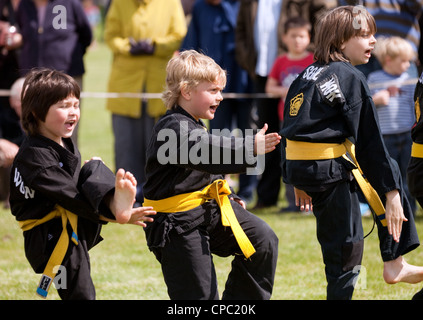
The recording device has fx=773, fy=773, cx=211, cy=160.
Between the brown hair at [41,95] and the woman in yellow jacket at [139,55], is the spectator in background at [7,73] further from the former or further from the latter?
the brown hair at [41,95]

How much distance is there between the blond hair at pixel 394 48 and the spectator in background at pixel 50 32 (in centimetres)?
315

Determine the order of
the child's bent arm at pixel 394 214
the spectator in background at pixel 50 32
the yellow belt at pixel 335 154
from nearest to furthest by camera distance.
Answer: the child's bent arm at pixel 394 214 → the yellow belt at pixel 335 154 → the spectator in background at pixel 50 32

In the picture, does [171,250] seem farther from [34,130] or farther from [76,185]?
[34,130]

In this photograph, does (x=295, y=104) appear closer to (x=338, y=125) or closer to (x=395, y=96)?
(x=338, y=125)

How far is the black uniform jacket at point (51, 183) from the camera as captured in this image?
370 centimetres

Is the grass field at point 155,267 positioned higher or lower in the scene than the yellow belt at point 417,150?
lower

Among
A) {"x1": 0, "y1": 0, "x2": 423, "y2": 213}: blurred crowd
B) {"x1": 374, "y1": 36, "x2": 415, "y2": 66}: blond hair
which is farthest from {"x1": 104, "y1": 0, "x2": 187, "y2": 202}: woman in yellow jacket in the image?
{"x1": 374, "y1": 36, "x2": 415, "y2": 66}: blond hair

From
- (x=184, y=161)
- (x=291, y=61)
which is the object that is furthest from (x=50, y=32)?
(x=184, y=161)

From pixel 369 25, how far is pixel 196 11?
13.4 ft

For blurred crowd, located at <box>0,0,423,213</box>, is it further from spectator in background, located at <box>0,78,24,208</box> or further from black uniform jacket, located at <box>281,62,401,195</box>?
black uniform jacket, located at <box>281,62,401,195</box>

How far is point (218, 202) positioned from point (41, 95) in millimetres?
1060

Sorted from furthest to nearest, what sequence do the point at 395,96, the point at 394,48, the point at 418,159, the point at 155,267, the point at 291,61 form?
the point at 291,61 → the point at 395,96 → the point at 394,48 → the point at 155,267 → the point at 418,159

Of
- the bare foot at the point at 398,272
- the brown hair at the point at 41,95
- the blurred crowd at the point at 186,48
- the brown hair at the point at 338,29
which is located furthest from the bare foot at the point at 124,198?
the blurred crowd at the point at 186,48

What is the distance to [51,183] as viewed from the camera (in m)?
3.71
